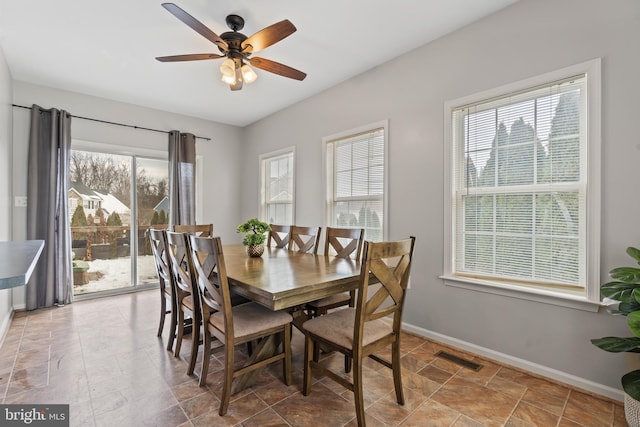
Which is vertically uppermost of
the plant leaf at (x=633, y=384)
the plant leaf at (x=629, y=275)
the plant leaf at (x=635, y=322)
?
the plant leaf at (x=629, y=275)

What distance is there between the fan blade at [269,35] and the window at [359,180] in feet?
4.72

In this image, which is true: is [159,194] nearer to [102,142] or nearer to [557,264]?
[102,142]

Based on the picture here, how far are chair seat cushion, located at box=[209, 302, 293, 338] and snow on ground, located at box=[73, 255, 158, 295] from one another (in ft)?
10.6

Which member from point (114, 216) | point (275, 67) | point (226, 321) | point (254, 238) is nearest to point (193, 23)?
point (275, 67)

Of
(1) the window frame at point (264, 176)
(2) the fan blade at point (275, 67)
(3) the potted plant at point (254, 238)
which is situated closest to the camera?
(2) the fan blade at point (275, 67)

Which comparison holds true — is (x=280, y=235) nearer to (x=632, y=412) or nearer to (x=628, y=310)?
(x=628, y=310)

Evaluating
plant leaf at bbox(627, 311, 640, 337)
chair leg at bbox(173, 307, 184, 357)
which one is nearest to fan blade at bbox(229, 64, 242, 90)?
chair leg at bbox(173, 307, 184, 357)

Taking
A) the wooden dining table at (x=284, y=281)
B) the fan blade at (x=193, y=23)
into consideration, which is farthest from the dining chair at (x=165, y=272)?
the fan blade at (x=193, y=23)

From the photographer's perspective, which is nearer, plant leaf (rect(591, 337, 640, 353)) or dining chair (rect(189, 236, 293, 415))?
plant leaf (rect(591, 337, 640, 353))

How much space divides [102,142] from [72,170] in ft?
1.76

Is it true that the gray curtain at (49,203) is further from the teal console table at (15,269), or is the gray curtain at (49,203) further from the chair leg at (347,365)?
the chair leg at (347,365)

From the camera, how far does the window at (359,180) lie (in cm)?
322

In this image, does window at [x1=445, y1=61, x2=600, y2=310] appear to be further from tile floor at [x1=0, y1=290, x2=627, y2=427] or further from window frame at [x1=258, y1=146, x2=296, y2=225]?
window frame at [x1=258, y1=146, x2=296, y2=225]

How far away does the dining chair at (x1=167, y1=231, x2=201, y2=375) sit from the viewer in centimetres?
205
